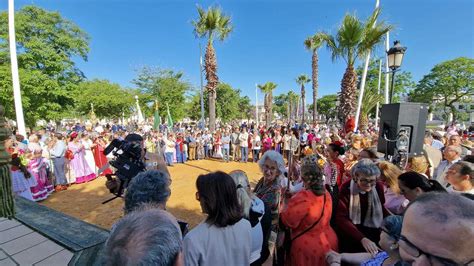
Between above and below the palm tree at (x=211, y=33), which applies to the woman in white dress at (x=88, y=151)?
below

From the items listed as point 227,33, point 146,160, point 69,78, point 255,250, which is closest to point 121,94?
point 69,78

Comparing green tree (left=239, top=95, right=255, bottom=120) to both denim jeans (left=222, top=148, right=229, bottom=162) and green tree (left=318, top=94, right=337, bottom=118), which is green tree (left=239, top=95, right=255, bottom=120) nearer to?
green tree (left=318, top=94, right=337, bottom=118)

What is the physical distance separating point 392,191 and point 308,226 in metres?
1.60

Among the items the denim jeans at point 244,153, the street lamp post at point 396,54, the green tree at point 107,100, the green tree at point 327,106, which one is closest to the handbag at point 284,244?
the street lamp post at point 396,54

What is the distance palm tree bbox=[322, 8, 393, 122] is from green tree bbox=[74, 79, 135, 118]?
30768 millimetres

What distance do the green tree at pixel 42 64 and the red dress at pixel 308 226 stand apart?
1909cm

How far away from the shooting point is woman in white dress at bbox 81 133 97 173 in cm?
940

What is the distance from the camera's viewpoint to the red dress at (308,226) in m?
2.16

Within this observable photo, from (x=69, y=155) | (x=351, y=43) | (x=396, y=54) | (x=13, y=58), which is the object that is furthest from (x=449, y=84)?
(x=13, y=58)

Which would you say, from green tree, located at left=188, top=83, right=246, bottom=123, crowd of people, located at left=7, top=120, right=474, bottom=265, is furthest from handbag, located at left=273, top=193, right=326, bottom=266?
green tree, located at left=188, top=83, right=246, bottom=123

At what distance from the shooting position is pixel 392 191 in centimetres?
301

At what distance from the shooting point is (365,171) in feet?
8.04

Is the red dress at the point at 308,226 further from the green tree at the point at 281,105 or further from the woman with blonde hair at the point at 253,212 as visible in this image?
the green tree at the point at 281,105

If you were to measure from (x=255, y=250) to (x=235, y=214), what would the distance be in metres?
0.60
